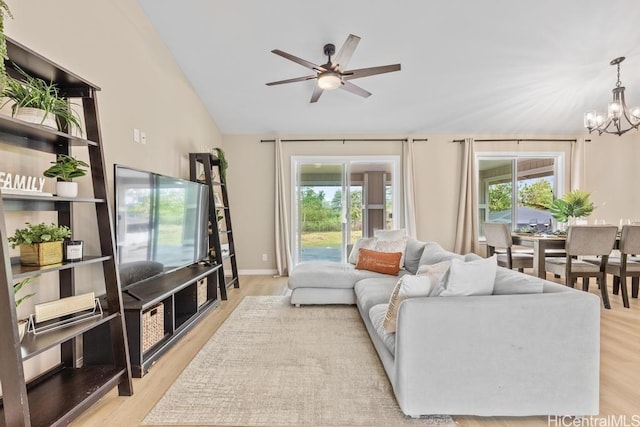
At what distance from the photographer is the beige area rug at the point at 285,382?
1689 millimetres

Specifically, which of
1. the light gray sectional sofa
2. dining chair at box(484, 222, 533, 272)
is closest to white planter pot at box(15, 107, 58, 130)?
the light gray sectional sofa

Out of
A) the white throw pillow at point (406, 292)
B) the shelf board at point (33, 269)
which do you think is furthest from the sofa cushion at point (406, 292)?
the shelf board at point (33, 269)

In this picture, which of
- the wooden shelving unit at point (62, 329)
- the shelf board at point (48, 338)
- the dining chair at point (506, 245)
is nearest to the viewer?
the wooden shelving unit at point (62, 329)

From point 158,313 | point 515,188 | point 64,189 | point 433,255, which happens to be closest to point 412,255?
point 433,255

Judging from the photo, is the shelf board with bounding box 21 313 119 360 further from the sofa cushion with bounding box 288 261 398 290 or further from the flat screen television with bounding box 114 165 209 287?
the sofa cushion with bounding box 288 261 398 290

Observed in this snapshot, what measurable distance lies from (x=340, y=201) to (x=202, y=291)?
2923 millimetres

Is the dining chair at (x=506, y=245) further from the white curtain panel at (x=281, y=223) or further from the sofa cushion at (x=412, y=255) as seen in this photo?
the white curtain panel at (x=281, y=223)

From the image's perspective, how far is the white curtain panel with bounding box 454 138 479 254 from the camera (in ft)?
17.2

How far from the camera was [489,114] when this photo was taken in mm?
4801

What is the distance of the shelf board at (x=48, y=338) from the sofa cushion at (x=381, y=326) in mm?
1679

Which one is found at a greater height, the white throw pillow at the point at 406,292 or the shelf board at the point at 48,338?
the white throw pillow at the point at 406,292

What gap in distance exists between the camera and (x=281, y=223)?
5.30 meters

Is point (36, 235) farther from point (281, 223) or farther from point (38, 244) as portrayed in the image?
point (281, 223)

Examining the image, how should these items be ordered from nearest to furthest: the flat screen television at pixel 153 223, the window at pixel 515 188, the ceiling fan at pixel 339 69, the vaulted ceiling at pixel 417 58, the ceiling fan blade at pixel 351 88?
1. the flat screen television at pixel 153 223
2. the ceiling fan at pixel 339 69
3. the vaulted ceiling at pixel 417 58
4. the ceiling fan blade at pixel 351 88
5. the window at pixel 515 188
